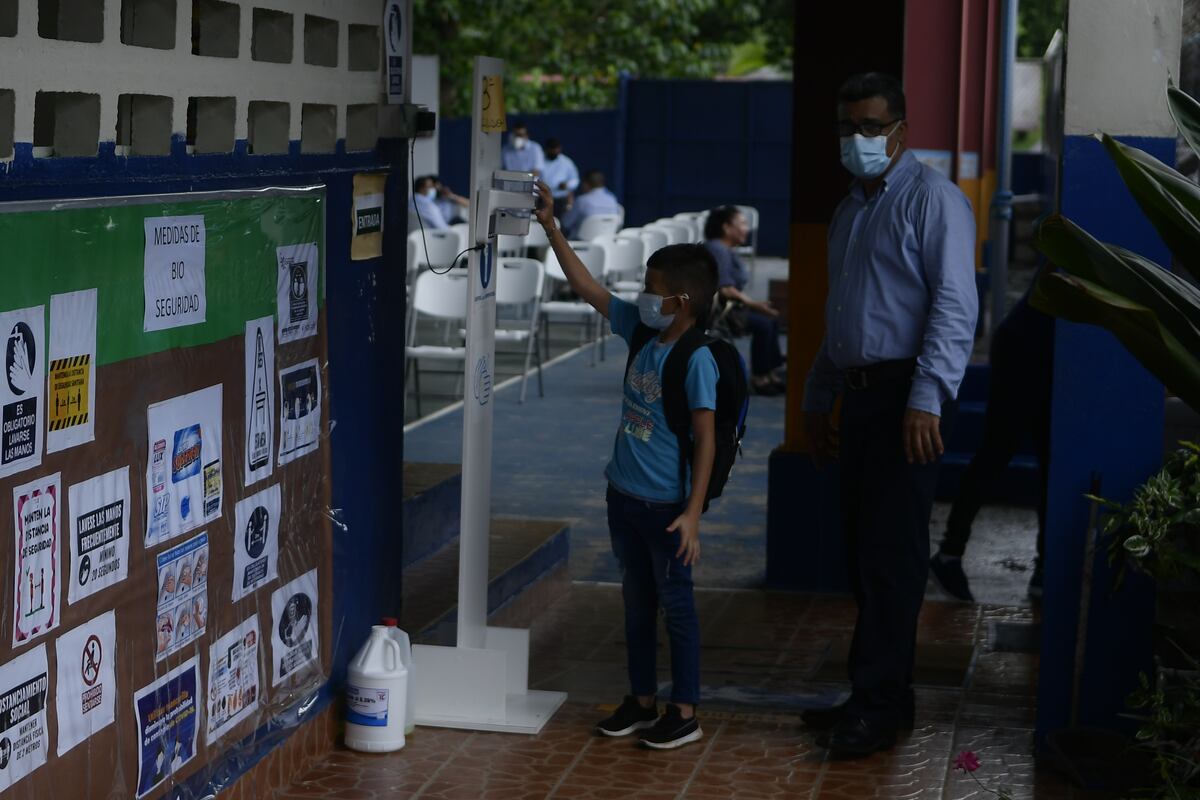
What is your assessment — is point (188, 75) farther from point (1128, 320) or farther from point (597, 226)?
point (597, 226)

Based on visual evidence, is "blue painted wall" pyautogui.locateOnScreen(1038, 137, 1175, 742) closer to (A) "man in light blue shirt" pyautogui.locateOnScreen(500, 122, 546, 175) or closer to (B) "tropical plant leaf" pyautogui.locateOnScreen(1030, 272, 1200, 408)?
(B) "tropical plant leaf" pyautogui.locateOnScreen(1030, 272, 1200, 408)

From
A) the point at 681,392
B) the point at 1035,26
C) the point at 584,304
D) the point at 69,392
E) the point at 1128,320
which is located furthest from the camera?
the point at 1035,26

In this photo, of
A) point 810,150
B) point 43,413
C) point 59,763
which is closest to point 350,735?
point 59,763

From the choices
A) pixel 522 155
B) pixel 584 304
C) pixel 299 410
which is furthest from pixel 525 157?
pixel 299 410

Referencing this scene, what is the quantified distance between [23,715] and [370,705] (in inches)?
63.8

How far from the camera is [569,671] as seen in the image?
5.72 metres

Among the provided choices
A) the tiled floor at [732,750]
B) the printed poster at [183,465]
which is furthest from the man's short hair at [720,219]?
the printed poster at [183,465]

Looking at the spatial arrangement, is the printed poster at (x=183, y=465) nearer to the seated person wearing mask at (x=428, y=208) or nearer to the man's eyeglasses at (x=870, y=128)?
the man's eyeglasses at (x=870, y=128)

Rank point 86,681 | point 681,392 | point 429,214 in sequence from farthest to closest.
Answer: point 429,214, point 681,392, point 86,681

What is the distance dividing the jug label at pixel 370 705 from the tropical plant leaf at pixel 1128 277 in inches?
83.0

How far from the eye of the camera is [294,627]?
4.47 m

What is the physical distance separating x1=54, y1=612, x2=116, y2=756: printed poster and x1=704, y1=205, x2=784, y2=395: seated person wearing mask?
8.07 m

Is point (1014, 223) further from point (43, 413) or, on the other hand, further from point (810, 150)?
point (43, 413)

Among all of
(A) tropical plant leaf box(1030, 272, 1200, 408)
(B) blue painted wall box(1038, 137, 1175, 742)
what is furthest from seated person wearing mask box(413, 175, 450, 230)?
(A) tropical plant leaf box(1030, 272, 1200, 408)
